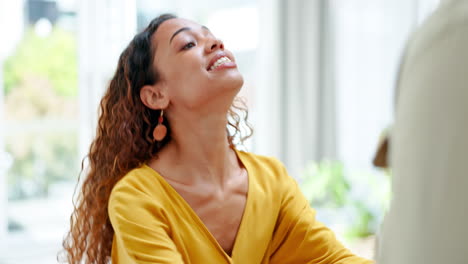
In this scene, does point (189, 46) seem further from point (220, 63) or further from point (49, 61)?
point (49, 61)

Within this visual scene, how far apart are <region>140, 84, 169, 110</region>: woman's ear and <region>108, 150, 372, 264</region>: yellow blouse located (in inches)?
6.9

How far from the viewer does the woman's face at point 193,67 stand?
1377 millimetres

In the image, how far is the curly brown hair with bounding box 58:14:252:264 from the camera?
4.65 ft

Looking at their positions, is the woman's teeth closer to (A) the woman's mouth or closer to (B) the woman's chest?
(A) the woman's mouth

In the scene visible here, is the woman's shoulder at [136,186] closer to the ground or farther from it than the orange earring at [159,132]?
closer to the ground

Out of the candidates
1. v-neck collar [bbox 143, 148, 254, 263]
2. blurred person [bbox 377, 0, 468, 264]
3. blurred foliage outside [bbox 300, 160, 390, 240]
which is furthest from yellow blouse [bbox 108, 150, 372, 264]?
blurred foliage outside [bbox 300, 160, 390, 240]

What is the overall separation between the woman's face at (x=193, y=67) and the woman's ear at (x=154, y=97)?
14 mm

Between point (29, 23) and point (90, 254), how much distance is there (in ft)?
10.1

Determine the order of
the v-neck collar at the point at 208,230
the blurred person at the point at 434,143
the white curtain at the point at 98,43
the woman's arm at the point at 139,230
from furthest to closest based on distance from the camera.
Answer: the white curtain at the point at 98,43, the v-neck collar at the point at 208,230, the woman's arm at the point at 139,230, the blurred person at the point at 434,143

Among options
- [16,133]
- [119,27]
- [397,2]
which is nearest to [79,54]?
[119,27]

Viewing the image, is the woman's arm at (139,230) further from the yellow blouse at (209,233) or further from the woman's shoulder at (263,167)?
the woman's shoulder at (263,167)

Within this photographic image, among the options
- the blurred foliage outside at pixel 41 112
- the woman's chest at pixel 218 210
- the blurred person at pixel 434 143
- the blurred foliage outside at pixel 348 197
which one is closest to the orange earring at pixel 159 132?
the woman's chest at pixel 218 210

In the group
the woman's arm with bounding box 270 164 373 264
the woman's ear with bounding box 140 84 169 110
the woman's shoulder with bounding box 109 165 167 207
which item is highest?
the woman's ear with bounding box 140 84 169 110

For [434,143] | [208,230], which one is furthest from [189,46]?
[434,143]
